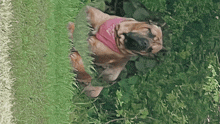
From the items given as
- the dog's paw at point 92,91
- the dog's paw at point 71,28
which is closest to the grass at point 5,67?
the dog's paw at point 71,28

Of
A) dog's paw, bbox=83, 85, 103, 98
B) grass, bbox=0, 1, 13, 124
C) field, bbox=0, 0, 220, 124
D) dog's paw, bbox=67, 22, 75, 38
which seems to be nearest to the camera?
grass, bbox=0, 1, 13, 124

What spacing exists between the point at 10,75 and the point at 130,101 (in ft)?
3.73

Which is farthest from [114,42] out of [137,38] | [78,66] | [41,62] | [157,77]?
[157,77]

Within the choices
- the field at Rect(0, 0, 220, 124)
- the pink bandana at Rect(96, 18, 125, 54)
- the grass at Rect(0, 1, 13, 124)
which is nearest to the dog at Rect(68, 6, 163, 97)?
the pink bandana at Rect(96, 18, 125, 54)

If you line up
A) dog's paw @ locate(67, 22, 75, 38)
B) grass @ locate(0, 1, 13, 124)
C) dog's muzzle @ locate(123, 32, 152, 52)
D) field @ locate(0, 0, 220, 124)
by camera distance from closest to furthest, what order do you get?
grass @ locate(0, 1, 13, 124) < dog's muzzle @ locate(123, 32, 152, 52) < field @ locate(0, 0, 220, 124) < dog's paw @ locate(67, 22, 75, 38)

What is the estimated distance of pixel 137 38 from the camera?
1.34 metres

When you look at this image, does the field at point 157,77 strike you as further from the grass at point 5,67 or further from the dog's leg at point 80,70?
the grass at point 5,67

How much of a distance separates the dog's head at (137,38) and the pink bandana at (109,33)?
37mm

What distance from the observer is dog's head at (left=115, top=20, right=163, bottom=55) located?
1350 millimetres

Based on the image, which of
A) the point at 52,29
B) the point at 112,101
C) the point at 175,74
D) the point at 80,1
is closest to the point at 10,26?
the point at 52,29

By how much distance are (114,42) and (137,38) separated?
0.62ft

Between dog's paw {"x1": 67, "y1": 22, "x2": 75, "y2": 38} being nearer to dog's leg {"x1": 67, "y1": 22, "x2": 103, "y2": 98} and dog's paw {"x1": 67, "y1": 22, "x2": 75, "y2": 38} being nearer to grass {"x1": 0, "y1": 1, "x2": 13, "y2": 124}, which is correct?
dog's leg {"x1": 67, "y1": 22, "x2": 103, "y2": 98}

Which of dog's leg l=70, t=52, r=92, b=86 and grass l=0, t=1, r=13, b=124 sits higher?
grass l=0, t=1, r=13, b=124

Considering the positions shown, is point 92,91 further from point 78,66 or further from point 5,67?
point 5,67
